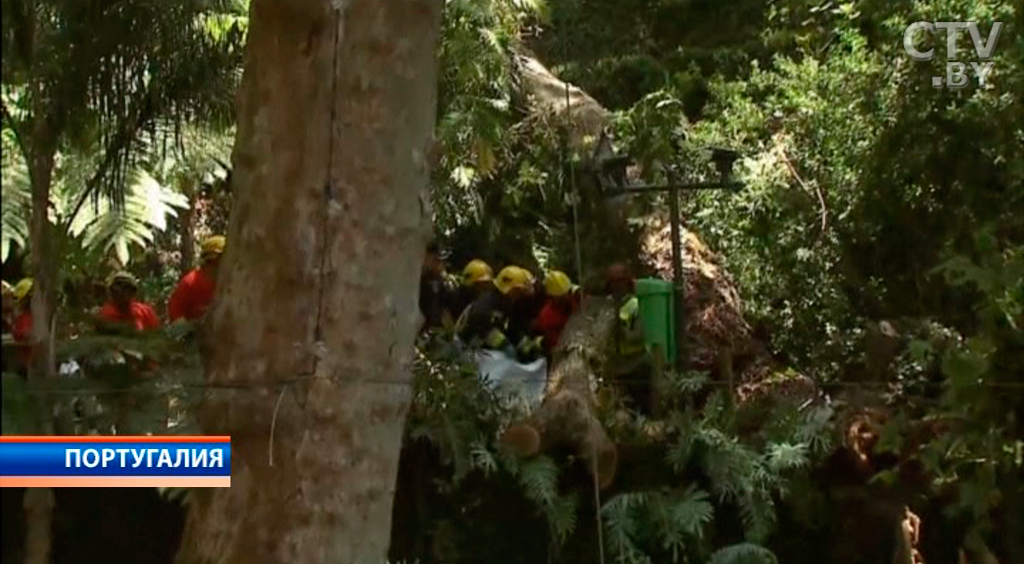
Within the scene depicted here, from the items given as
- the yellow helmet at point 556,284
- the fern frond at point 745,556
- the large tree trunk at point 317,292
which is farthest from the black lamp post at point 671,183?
the large tree trunk at point 317,292

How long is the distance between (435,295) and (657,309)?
1.04 metres

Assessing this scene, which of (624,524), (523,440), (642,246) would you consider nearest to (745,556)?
(624,524)

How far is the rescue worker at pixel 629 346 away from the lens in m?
6.33

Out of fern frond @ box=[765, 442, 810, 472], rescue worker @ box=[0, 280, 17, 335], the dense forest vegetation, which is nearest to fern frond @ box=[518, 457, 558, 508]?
the dense forest vegetation

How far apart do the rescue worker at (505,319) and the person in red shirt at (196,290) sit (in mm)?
1488

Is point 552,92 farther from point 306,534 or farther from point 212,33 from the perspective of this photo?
point 306,534

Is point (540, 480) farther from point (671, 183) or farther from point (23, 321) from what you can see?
point (23, 321)

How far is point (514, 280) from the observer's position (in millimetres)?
6977

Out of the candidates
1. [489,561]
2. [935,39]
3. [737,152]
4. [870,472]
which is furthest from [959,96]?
[489,561]

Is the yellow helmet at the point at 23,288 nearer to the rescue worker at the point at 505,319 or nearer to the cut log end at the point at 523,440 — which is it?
the cut log end at the point at 523,440

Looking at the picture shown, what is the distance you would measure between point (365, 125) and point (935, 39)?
4349 mm

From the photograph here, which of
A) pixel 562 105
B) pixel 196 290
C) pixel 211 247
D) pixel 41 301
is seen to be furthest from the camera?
pixel 562 105

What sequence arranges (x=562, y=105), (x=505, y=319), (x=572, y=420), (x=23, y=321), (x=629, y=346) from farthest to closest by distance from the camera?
(x=562, y=105), (x=505, y=319), (x=629, y=346), (x=572, y=420), (x=23, y=321)

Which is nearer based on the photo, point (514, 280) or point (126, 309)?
point (126, 309)
